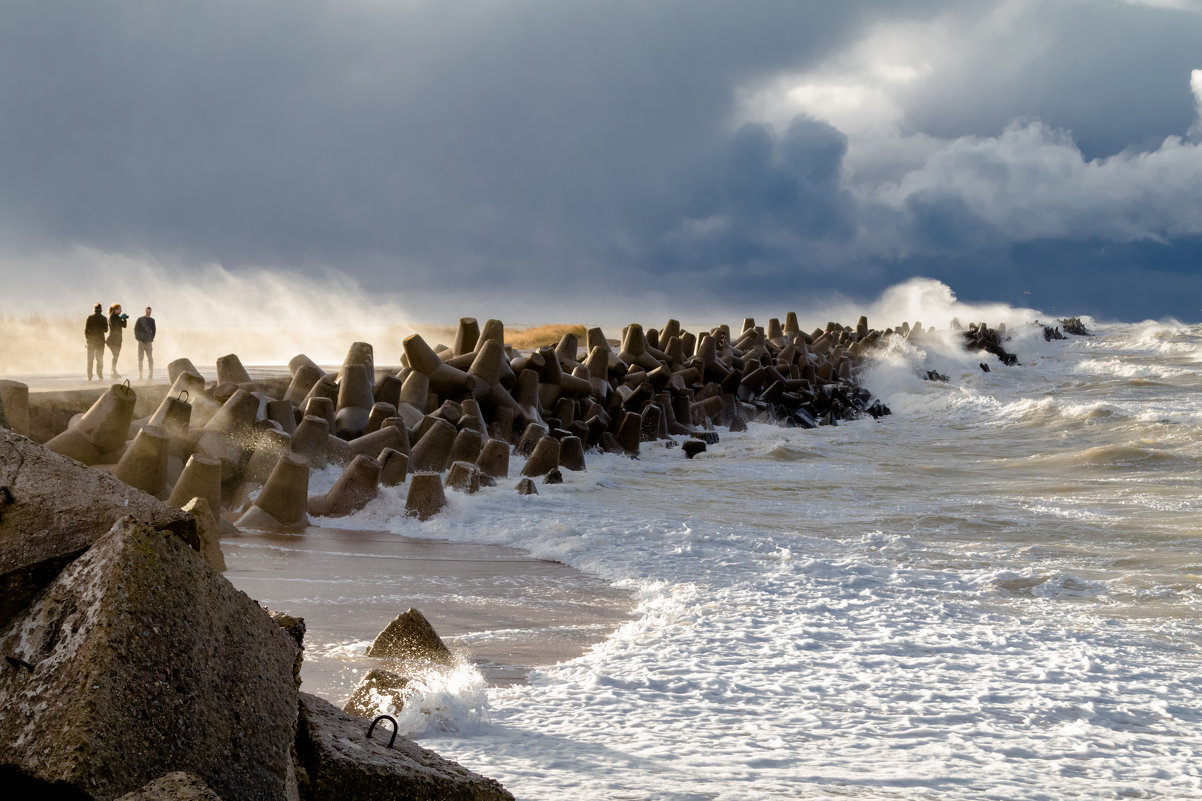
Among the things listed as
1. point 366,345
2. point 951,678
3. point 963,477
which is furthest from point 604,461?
point 951,678

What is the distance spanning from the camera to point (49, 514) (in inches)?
119

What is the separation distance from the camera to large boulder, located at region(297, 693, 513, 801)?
272 centimetres

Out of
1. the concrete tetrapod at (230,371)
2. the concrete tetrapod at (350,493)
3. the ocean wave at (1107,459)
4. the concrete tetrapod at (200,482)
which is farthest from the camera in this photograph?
the ocean wave at (1107,459)

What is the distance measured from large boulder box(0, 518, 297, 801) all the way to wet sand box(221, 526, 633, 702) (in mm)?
1707

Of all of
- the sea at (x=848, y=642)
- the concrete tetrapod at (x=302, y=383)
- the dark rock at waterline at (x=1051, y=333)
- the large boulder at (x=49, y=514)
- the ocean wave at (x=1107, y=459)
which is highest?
the dark rock at waterline at (x=1051, y=333)

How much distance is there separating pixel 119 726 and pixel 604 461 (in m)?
13.1

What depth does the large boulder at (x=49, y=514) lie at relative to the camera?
288cm

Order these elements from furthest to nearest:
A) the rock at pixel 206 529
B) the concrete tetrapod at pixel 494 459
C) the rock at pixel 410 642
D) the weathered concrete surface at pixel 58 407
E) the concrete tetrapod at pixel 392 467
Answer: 1. the concrete tetrapod at pixel 494 459
2. the weathered concrete surface at pixel 58 407
3. the concrete tetrapod at pixel 392 467
4. the rock at pixel 206 529
5. the rock at pixel 410 642

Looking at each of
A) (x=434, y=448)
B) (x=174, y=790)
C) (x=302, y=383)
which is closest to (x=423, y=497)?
(x=434, y=448)

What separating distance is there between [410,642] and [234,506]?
5.39 meters

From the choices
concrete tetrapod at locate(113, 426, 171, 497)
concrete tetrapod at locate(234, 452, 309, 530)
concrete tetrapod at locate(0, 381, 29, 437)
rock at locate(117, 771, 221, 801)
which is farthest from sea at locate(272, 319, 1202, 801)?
concrete tetrapod at locate(0, 381, 29, 437)

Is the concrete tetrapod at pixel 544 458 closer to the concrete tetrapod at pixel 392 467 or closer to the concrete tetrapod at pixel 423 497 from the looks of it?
the concrete tetrapod at pixel 392 467

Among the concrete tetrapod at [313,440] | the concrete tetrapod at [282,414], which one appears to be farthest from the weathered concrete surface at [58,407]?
the concrete tetrapod at [313,440]

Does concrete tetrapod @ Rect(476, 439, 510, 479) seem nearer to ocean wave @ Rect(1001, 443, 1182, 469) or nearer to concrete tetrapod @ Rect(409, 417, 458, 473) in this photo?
concrete tetrapod @ Rect(409, 417, 458, 473)
